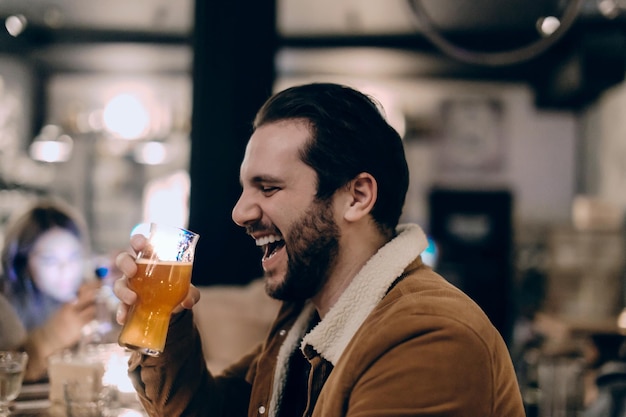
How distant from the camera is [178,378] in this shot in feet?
5.37

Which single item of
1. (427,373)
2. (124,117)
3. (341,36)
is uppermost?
(341,36)

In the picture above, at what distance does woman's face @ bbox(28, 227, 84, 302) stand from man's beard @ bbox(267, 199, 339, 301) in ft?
7.15

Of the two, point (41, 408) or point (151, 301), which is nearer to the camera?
point (151, 301)

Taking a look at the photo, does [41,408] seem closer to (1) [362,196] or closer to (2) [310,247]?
(2) [310,247]

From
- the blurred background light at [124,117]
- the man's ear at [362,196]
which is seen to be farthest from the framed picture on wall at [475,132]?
the man's ear at [362,196]

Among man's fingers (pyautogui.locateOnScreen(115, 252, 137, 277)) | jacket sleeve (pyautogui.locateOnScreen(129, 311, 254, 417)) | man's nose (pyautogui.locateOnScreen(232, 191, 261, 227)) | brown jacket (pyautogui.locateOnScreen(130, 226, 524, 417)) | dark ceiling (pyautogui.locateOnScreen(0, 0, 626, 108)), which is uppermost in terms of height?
dark ceiling (pyautogui.locateOnScreen(0, 0, 626, 108))

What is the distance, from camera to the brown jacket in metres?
1.14

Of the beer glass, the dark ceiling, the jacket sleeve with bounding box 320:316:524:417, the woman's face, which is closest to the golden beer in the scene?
the beer glass

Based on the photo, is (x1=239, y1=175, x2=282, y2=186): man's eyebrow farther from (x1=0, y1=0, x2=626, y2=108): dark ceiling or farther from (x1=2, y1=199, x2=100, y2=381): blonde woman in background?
(x1=0, y1=0, x2=626, y2=108): dark ceiling

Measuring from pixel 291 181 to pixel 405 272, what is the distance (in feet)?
1.06

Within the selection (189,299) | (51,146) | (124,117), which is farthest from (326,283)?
(51,146)

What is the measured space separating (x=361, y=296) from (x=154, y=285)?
0.45 m

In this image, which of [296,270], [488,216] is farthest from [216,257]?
[488,216]

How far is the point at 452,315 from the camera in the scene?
1194mm
